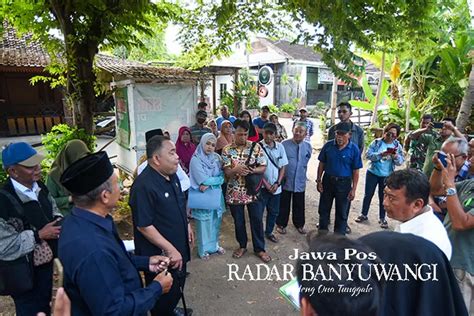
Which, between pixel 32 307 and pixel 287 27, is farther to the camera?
pixel 287 27

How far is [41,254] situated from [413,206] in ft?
8.97

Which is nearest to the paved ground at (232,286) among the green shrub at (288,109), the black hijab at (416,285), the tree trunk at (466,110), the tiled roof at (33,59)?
the black hijab at (416,285)

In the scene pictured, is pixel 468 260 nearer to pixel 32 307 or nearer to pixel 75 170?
pixel 75 170

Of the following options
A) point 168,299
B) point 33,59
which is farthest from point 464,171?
point 33,59

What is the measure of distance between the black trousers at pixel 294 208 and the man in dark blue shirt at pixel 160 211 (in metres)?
2.59

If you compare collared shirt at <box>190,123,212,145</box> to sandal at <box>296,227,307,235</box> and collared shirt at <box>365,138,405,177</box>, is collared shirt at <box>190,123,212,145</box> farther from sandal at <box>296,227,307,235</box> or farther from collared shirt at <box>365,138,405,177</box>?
collared shirt at <box>365,138,405,177</box>

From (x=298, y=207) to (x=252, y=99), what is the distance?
1302 cm

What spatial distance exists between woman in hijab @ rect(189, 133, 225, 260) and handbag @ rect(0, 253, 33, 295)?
2.06 metres

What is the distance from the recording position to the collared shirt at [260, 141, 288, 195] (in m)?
4.44

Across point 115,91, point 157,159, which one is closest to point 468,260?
point 157,159

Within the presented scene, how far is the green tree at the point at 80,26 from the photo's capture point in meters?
4.04

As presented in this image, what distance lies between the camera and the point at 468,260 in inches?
92.1

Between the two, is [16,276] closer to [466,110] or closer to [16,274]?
[16,274]

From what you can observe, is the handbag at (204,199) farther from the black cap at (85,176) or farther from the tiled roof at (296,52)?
the tiled roof at (296,52)
